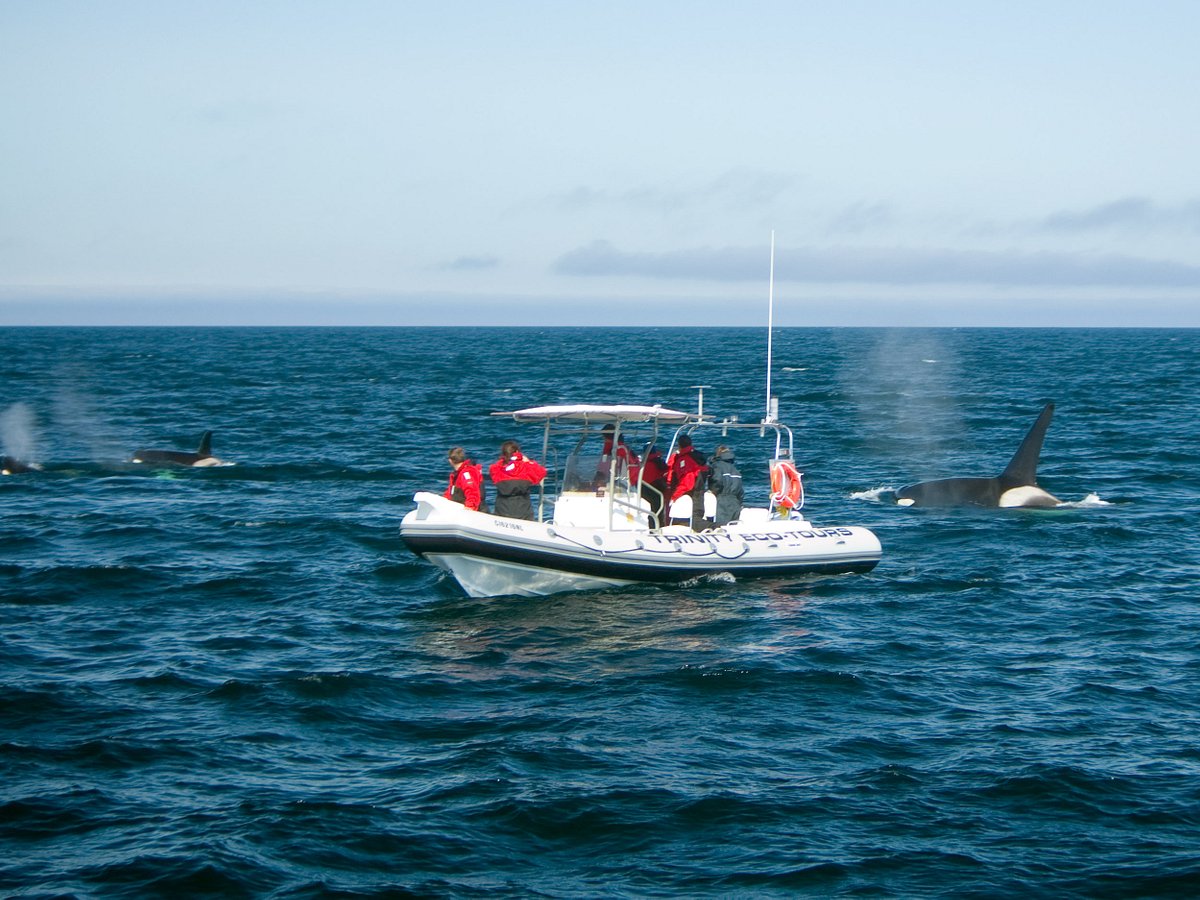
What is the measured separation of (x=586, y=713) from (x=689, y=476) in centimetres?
651

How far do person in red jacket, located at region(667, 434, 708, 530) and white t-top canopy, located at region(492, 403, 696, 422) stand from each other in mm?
599

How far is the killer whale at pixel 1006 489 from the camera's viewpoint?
2770cm

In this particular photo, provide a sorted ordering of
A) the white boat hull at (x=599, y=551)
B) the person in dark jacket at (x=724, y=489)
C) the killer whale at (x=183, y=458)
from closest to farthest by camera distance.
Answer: the white boat hull at (x=599, y=551)
the person in dark jacket at (x=724, y=489)
the killer whale at (x=183, y=458)

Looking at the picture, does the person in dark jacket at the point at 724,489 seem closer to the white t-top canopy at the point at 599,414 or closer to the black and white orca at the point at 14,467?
the white t-top canopy at the point at 599,414

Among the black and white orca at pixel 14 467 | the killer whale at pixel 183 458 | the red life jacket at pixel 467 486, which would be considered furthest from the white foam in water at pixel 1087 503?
the black and white orca at pixel 14 467

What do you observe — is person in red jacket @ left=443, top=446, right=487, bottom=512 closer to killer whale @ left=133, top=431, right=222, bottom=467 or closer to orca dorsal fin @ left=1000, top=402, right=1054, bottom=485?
orca dorsal fin @ left=1000, top=402, right=1054, bottom=485

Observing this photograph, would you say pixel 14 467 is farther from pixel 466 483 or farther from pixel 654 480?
pixel 654 480

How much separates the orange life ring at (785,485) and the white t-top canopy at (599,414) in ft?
6.50

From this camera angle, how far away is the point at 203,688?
14703mm

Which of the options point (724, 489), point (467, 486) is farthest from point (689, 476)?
point (467, 486)

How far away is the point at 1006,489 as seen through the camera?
27984mm

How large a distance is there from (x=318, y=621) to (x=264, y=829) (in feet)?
23.8

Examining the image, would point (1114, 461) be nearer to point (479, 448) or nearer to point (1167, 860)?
point (479, 448)

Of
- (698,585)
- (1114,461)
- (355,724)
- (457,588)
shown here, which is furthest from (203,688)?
(1114,461)
